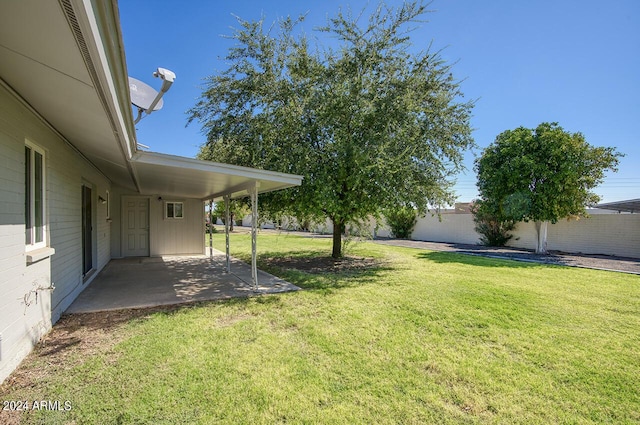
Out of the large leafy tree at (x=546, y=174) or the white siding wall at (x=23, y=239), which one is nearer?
the white siding wall at (x=23, y=239)

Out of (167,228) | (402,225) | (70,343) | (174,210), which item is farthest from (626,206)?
(70,343)

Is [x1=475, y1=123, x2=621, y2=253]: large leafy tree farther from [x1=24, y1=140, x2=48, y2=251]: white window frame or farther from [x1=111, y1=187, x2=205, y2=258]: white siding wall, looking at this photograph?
[x1=24, y1=140, x2=48, y2=251]: white window frame

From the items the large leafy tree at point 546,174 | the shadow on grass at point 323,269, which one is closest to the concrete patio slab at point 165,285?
the shadow on grass at point 323,269

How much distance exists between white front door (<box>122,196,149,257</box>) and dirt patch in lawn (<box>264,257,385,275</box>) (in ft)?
16.0

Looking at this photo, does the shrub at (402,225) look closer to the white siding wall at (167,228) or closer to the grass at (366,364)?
the white siding wall at (167,228)

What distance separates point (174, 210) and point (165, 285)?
6.18 m

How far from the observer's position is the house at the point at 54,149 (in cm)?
194

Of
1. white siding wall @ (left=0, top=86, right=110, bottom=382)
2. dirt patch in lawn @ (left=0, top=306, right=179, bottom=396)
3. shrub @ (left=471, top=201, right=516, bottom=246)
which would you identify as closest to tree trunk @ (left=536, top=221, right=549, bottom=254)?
A: shrub @ (left=471, top=201, right=516, bottom=246)

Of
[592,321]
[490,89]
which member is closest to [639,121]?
[490,89]

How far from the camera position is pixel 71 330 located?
14.1 ft

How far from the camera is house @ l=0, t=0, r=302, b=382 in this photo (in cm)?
194

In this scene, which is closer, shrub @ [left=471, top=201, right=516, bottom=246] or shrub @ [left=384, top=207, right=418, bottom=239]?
shrub @ [left=471, top=201, right=516, bottom=246]

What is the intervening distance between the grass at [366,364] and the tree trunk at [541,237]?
856 centimetres

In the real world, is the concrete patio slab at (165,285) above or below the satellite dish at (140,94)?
below
